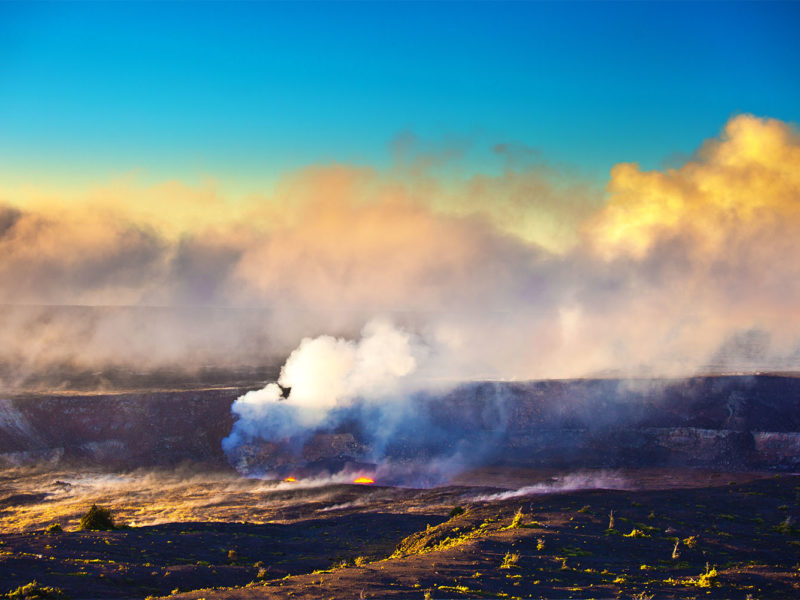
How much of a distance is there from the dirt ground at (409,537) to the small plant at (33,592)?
0.35m

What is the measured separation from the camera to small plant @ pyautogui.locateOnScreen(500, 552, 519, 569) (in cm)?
2681

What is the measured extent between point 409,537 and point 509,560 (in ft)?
33.1

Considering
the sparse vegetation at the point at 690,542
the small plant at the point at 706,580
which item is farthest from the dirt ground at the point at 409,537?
the sparse vegetation at the point at 690,542

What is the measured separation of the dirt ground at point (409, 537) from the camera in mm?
24609

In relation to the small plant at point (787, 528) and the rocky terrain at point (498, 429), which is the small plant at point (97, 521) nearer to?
the rocky terrain at point (498, 429)

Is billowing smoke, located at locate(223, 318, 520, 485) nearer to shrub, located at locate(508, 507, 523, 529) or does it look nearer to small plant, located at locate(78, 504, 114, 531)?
shrub, located at locate(508, 507, 523, 529)

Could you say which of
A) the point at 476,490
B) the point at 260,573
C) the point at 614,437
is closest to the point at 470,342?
the point at 614,437

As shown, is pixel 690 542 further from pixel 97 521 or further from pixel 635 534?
pixel 97 521

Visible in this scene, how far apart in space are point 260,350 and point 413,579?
141803 mm

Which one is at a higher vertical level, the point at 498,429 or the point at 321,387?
the point at 321,387

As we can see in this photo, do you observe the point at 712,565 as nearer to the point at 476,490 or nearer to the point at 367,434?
the point at 476,490

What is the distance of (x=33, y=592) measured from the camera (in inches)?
845

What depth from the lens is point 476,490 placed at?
50.2 m

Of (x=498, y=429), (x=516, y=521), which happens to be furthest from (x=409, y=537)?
(x=498, y=429)
